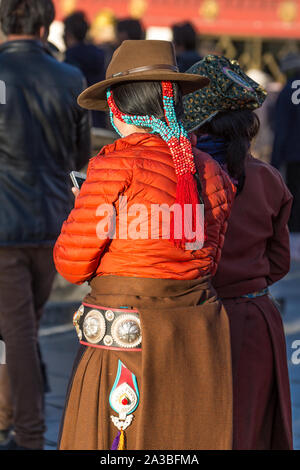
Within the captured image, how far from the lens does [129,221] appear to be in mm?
2539

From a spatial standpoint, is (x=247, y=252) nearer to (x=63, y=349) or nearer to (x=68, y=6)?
(x=63, y=349)

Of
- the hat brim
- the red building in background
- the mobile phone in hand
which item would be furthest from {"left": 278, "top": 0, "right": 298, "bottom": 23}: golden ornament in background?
the mobile phone in hand

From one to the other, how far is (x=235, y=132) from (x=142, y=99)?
2.15ft

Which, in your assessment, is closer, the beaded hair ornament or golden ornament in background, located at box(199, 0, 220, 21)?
the beaded hair ornament

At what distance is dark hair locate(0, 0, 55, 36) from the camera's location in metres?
3.97

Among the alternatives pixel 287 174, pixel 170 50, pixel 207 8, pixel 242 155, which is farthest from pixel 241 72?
pixel 207 8

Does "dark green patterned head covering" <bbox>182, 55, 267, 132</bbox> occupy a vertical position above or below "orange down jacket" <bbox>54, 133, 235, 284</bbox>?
above

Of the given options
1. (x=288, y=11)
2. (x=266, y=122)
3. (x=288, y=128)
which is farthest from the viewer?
(x=288, y=11)

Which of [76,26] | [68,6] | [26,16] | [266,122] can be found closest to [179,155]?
[26,16]

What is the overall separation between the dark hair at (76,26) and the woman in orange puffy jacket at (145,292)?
4.69 metres

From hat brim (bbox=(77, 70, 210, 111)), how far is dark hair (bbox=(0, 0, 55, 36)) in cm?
123

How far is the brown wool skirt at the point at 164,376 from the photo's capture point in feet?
8.36

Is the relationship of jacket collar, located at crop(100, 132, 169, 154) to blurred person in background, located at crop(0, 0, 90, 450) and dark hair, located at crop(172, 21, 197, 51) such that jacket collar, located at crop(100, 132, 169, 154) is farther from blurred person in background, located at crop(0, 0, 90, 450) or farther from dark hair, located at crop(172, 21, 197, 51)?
dark hair, located at crop(172, 21, 197, 51)

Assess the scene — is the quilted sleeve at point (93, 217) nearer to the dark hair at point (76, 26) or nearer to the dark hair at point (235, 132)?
the dark hair at point (235, 132)
